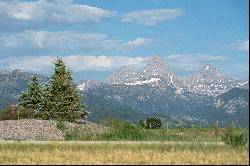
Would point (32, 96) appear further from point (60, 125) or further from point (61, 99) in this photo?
point (60, 125)

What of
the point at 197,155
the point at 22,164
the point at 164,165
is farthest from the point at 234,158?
the point at 22,164

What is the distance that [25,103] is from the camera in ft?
305

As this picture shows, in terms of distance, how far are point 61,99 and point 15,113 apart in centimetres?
721

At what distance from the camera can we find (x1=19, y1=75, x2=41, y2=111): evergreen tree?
91688 millimetres

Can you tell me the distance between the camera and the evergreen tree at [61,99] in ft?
272

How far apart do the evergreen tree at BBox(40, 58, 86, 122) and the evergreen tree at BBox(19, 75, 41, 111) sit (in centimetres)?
654

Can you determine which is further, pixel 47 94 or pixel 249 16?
pixel 47 94

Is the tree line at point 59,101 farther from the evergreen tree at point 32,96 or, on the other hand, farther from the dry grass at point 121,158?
the dry grass at point 121,158

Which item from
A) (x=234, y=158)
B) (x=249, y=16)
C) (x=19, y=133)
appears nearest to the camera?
(x=249, y=16)

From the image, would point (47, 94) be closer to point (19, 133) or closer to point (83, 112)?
point (83, 112)

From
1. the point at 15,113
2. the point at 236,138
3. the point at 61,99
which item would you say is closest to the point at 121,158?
the point at 236,138

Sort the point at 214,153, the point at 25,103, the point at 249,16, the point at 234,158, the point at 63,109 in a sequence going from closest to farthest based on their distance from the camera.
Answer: the point at 249,16 < the point at 234,158 < the point at 214,153 < the point at 63,109 < the point at 25,103

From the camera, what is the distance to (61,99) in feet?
275

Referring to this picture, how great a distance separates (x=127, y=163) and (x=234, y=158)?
4224 millimetres
